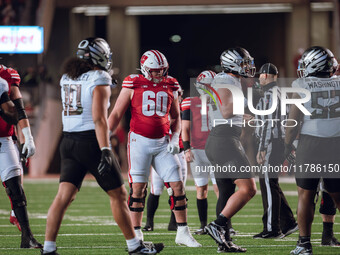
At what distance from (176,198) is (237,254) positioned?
910mm

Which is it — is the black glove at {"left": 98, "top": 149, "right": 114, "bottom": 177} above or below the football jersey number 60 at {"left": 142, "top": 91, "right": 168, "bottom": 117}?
below

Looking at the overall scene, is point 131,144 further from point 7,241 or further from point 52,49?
point 52,49

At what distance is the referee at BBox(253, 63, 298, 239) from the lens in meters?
7.74

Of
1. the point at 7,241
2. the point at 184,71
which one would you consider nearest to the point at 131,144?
the point at 7,241

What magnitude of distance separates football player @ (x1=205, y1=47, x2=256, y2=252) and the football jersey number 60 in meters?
0.49

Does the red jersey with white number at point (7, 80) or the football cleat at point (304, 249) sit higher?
the red jersey with white number at point (7, 80)

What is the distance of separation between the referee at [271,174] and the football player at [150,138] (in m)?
1.11

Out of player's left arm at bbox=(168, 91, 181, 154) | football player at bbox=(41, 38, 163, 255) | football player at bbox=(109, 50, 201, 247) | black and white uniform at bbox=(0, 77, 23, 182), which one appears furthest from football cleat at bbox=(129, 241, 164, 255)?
black and white uniform at bbox=(0, 77, 23, 182)

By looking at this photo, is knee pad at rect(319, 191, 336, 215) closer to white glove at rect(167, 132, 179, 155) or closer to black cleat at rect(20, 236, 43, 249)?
white glove at rect(167, 132, 179, 155)

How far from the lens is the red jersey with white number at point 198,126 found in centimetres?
851

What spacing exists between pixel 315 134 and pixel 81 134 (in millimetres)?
1885

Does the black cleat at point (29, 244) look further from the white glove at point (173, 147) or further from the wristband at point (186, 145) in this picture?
the wristband at point (186, 145)

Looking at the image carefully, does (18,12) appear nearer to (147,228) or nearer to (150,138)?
(147,228)

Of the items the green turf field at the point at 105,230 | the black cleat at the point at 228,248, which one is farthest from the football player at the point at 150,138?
the black cleat at the point at 228,248
